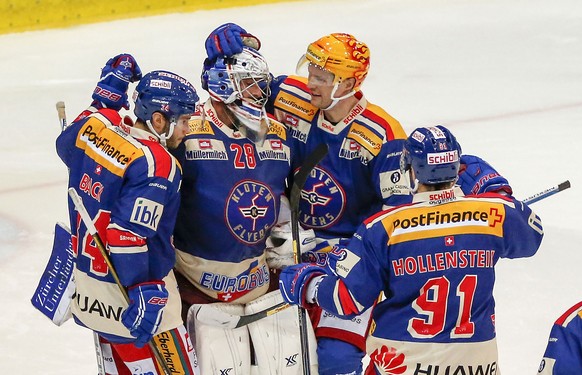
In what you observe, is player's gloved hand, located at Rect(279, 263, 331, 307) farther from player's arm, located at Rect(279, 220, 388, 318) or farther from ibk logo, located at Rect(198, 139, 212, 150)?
A: ibk logo, located at Rect(198, 139, 212, 150)

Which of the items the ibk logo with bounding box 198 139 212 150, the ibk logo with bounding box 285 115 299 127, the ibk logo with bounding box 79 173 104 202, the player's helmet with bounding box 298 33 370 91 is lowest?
the ibk logo with bounding box 79 173 104 202

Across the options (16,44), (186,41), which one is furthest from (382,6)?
(16,44)

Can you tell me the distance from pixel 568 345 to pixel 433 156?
27.3 inches

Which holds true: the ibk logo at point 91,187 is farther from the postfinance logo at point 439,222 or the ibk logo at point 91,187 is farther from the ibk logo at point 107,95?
the postfinance logo at point 439,222

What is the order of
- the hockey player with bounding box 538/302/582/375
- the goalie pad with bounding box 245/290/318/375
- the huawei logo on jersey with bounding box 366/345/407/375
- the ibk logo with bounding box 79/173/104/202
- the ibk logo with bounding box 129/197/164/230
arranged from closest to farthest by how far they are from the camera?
the hockey player with bounding box 538/302/582/375 → the huawei logo on jersey with bounding box 366/345/407/375 → the ibk logo with bounding box 129/197/164/230 → the ibk logo with bounding box 79/173/104/202 → the goalie pad with bounding box 245/290/318/375

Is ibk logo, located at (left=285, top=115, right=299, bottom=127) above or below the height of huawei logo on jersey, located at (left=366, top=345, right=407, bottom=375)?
above

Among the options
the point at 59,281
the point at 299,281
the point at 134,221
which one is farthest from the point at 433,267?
the point at 59,281

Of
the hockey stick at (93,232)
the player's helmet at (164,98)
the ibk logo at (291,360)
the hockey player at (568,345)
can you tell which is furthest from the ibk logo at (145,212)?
the hockey player at (568,345)

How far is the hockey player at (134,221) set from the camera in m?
2.88

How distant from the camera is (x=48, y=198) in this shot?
5520mm

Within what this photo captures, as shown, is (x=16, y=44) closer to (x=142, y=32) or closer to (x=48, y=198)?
(x=142, y=32)

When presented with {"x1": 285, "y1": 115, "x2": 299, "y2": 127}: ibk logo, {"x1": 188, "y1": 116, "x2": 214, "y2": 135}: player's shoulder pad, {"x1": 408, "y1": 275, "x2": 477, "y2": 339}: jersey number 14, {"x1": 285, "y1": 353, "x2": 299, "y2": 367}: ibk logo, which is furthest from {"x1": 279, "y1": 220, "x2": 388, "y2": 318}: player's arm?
{"x1": 285, "y1": 115, "x2": 299, "y2": 127}: ibk logo

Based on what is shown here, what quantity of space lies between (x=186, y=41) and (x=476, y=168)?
192 inches

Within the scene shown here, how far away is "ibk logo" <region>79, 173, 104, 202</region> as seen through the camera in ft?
9.71
